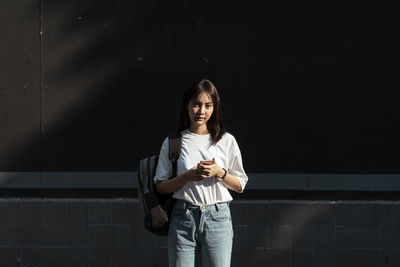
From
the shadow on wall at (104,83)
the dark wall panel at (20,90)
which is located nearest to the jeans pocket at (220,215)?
the shadow on wall at (104,83)

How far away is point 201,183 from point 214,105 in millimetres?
476

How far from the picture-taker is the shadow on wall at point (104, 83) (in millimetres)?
7320

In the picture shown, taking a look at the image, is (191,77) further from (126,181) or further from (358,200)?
(358,200)

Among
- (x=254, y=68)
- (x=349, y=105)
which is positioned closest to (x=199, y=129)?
(x=254, y=68)

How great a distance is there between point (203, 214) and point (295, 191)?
3.28 metres

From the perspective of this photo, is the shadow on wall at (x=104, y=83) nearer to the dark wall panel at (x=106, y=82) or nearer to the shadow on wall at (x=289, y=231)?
the dark wall panel at (x=106, y=82)

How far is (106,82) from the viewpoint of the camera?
7.34 metres

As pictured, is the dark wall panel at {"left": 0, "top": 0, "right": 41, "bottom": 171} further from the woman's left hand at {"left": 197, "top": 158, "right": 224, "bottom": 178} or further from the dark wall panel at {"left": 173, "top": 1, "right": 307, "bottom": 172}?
the woman's left hand at {"left": 197, "top": 158, "right": 224, "bottom": 178}

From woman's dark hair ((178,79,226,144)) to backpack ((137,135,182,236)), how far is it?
0.47 feet

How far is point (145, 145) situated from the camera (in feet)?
24.1

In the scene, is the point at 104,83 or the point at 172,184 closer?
the point at 172,184

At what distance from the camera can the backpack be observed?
426cm

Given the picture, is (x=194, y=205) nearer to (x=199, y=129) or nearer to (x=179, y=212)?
(x=179, y=212)

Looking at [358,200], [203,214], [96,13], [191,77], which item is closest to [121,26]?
[96,13]
